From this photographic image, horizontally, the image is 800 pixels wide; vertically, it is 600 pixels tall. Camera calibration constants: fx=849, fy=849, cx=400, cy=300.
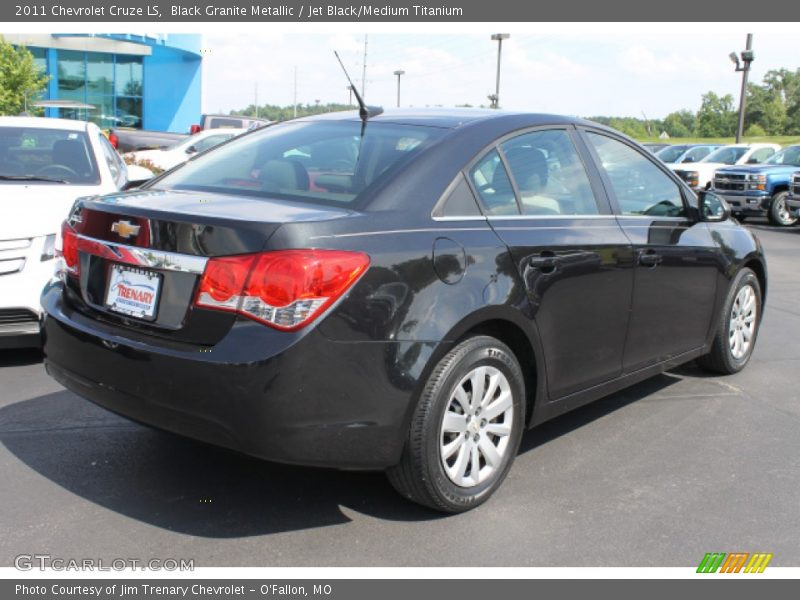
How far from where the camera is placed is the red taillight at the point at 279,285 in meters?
3.01

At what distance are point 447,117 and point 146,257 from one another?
165 cm

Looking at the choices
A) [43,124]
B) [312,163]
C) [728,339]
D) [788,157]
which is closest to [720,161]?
[788,157]

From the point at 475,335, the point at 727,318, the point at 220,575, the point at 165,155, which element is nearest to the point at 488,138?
the point at 475,335

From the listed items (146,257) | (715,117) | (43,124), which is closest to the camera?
(146,257)

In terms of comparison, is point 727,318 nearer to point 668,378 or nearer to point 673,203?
point 668,378

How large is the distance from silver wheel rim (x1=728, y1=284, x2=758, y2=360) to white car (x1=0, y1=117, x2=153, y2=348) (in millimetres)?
4020

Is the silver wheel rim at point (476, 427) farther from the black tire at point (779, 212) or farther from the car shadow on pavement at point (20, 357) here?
the black tire at point (779, 212)

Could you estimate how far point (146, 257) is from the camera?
129 inches

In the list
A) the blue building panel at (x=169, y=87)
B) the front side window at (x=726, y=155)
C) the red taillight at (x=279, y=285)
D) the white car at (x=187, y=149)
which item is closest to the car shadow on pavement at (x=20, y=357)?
the red taillight at (x=279, y=285)

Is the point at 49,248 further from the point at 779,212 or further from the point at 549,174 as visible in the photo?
the point at 779,212

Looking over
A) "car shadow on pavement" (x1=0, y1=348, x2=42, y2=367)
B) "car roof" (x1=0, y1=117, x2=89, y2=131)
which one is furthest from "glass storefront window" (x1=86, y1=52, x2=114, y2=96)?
"car shadow on pavement" (x1=0, y1=348, x2=42, y2=367)

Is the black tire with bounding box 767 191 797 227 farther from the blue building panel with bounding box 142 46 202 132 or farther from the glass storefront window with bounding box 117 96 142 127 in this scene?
the glass storefront window with bounding box 117 96 142 127
